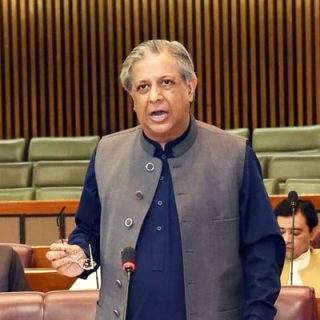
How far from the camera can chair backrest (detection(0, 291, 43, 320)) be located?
313 cm

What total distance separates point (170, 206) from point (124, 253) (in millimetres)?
220

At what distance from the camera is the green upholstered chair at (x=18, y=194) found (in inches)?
314

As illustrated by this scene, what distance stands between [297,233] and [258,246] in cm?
266

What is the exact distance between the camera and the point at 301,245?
16.1ft

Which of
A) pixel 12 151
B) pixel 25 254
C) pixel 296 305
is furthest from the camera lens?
pixel 12 151

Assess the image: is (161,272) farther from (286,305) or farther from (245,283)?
(286,305)

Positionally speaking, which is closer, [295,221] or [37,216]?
[295,221]

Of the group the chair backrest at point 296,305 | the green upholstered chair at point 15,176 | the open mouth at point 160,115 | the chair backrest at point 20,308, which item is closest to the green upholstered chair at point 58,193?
the green upholstered chair at point 15,176

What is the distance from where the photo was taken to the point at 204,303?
2326 mm

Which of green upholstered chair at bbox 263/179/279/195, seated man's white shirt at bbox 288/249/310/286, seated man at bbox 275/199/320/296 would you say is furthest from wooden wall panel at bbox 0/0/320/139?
seated man's white shirt at bbox 288/249/310/286

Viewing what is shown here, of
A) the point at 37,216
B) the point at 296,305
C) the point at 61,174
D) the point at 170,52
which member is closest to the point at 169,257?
the point at 170,52

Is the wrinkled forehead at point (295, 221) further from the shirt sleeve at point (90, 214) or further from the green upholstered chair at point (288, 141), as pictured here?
the green upholstered chair at point (288, 141)

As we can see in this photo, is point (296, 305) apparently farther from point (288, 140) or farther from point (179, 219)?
point (288, 140)

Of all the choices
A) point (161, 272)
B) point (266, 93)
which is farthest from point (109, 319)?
point (266, 93)
